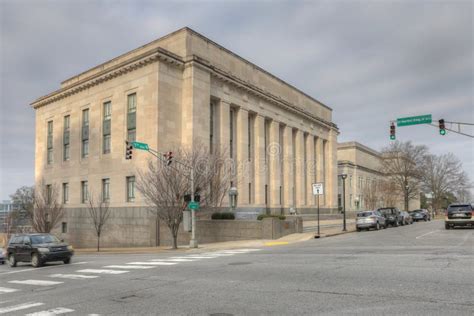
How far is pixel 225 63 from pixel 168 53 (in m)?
9.13

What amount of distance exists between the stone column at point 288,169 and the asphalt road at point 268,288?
41.4 m

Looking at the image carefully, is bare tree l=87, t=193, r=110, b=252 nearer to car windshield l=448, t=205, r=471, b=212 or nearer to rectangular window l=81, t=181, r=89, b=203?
rectangular window l=81, t=181, r=89, b=203

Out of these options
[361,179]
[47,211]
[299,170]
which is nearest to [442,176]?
[361,179]

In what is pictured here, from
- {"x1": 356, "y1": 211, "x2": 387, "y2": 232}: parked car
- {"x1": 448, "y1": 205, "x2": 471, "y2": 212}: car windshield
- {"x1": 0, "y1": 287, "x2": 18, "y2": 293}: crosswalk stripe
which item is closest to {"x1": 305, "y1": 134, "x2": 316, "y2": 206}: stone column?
{"x1": 356, "y1": 211, "x2": 387, "y2": 232}: parked car

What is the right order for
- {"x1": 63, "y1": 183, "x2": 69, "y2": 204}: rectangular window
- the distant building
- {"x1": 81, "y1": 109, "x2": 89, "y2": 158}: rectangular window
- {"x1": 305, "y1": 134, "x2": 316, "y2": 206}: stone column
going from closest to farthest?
{"x1": 81, "y1": 109, "x2": 89, "y2": 158}: rectangular window, {"x1": 63, "y1": 183, "x2": 69, "y2": 204}: rectangular window, {"x1": 305, "y1": 134, "x2": 316, "y2": 206}: stone column, the distant building

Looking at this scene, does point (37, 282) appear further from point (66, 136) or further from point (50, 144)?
point (50, 144)

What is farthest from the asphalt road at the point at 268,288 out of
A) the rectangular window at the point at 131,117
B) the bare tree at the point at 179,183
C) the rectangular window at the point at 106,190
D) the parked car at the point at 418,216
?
the parked car at the point at 418,216

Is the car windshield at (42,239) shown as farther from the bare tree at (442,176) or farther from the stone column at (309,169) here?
the bare tree at (442,176)

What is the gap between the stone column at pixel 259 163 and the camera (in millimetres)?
50875

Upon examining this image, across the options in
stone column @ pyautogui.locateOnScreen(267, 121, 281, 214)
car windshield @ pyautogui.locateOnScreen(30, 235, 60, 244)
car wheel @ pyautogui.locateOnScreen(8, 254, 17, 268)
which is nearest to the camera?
car windshield @ pyautogui.locateOnScreen(30, 235, 60, 244)

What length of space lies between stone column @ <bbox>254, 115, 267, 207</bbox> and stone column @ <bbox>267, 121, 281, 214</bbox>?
7.52ft

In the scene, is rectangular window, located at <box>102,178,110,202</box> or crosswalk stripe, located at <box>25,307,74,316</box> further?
rectangular window, located at <box>102,178,110,202</box>

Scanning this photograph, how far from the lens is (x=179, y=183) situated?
3041 centimetres

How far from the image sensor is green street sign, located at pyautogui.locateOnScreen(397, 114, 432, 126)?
29.4 m
